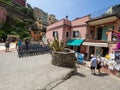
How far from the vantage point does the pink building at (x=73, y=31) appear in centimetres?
2591

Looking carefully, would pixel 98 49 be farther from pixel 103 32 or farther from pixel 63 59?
pixel 63 59

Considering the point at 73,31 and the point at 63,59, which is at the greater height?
the point at 73,31

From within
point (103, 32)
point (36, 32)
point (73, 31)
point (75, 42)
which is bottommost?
point (75, 42)

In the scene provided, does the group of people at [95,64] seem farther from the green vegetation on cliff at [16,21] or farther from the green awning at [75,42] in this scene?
the green vegetation on cliff at [16,21]

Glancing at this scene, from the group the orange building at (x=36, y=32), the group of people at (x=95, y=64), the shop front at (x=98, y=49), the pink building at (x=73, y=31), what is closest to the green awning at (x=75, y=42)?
the pink building at (x=73, y=31)

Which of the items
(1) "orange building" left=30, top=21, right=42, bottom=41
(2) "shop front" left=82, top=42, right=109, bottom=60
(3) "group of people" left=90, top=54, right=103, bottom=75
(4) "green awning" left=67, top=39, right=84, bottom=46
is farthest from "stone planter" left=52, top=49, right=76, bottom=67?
(1) "orange building" left=30, top=21, right=42, bottom=41

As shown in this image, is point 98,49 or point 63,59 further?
point 98,49

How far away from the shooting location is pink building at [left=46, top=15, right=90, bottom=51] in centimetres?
2591

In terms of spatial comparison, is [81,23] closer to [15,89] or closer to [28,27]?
[15,89]

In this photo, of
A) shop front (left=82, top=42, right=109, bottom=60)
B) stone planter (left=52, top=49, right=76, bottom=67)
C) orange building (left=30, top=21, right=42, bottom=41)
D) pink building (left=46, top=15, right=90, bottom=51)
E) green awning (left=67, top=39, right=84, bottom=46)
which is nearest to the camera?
stone planter (left=52, top=49, right=76, bottom=67)

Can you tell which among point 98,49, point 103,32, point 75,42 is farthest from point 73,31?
point 98,49

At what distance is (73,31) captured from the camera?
2877 cm

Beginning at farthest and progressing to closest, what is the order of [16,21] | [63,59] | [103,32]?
[16,21], [103,32], [63,59]

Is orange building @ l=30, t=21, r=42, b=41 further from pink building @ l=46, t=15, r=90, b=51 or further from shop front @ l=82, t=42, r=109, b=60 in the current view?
shop front @ l=82, t=42, r=109, b=60
